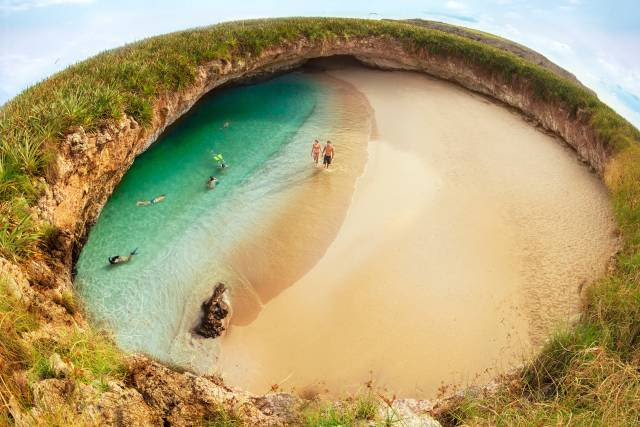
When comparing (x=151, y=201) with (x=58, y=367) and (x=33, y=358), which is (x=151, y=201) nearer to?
(x=33, y=358)

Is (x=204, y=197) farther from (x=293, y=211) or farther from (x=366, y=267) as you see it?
(x=366, y=267)

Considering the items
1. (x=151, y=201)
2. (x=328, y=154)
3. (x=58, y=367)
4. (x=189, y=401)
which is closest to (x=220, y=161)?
(x=151, y=201)

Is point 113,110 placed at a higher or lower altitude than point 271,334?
higher

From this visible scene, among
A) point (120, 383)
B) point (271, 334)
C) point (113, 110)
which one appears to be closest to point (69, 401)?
point (120, 383)

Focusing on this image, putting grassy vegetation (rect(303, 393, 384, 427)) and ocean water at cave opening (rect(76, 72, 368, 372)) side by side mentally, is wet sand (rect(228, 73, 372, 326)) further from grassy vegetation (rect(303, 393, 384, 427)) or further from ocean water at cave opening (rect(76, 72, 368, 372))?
grassy vegetation (rect(303, 393, 384, 427))

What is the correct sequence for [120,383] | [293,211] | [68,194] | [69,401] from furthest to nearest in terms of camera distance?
1. [293,211]
2. [68,194]
3. [120,383]
4. [69,401]

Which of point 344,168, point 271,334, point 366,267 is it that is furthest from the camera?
point 344,168
